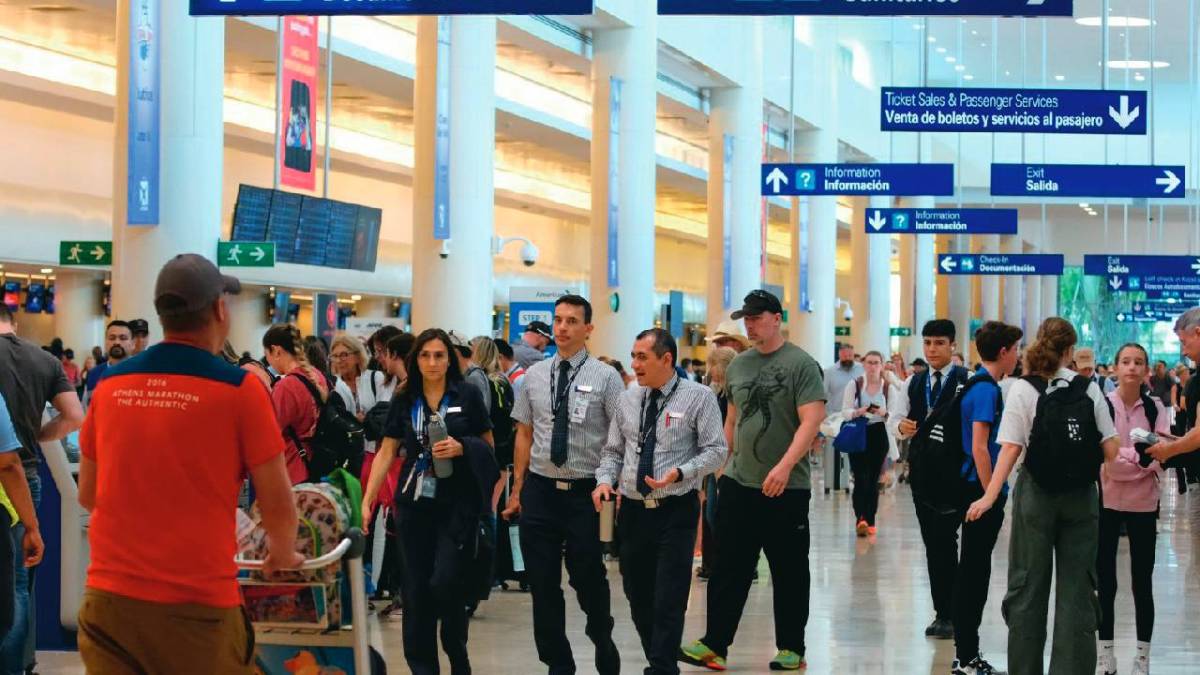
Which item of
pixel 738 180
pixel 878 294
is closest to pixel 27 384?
pixel 738 180

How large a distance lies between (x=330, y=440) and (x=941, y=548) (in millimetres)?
3320

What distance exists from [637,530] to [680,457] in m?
0.38

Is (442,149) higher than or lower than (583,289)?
higher

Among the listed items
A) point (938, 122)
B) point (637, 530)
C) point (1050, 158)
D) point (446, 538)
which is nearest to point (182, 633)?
point (446, 538)

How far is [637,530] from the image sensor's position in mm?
7598

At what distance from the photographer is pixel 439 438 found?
7.32 meters

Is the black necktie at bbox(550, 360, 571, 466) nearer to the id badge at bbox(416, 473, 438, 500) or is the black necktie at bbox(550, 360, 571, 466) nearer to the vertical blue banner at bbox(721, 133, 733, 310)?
the id badge at bbox(416, 473, 438, 500)

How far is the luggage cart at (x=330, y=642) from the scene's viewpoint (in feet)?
15.0

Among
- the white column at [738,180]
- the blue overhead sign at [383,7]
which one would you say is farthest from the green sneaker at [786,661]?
the white column at [738,180]

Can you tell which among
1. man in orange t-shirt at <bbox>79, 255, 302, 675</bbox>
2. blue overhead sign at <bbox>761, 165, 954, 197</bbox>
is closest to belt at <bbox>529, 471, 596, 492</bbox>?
man in orange t-shirt at <bbox>79, 255, 302, 675</bbox>

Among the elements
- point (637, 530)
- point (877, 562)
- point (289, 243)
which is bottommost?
point (877, 562)

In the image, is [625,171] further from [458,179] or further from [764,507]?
[764,507]

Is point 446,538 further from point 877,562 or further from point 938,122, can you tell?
point 938,122

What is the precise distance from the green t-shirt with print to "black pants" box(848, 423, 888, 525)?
23.9 feet
